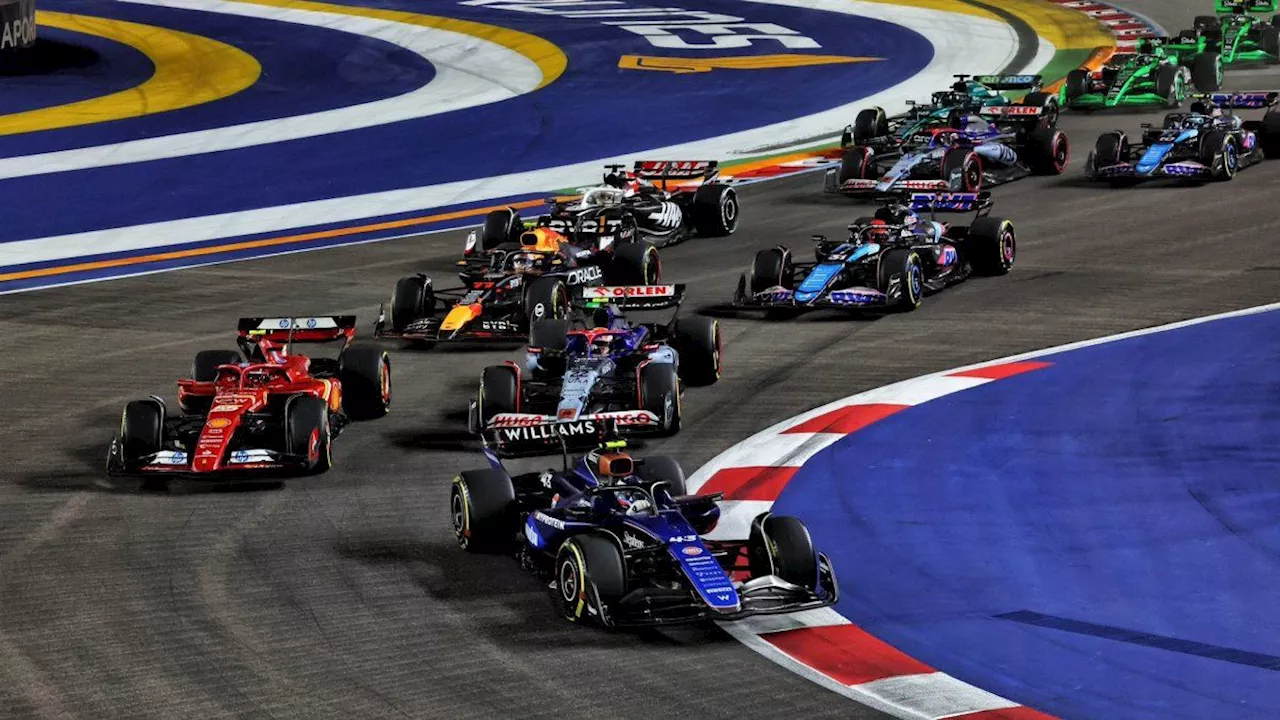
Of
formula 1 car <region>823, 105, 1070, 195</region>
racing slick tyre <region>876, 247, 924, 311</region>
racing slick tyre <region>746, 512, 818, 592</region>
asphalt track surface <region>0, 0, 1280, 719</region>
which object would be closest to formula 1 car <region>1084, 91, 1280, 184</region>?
formula 1 car <region>823, 105, 1070, 195</region>

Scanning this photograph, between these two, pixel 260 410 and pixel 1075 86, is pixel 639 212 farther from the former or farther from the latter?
pixel 1075 86

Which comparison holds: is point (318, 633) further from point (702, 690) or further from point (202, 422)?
point (202, 422)

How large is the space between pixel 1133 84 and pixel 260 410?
24807mm

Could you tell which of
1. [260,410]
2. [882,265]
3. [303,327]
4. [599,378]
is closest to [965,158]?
[882,265]

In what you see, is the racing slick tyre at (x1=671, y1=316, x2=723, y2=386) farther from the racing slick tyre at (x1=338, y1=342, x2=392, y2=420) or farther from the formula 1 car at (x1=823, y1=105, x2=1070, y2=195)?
the formula 1 car at (x1=823, y1=105, x2=1070, y2=195)

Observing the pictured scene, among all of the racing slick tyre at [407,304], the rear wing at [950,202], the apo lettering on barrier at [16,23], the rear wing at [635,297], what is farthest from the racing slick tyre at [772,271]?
the apo lettering on barrier at [16,23]

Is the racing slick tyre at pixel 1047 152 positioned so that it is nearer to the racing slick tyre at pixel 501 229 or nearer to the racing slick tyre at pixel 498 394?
the racing slick tyre at pixel 501 229

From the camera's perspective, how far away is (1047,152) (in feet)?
104

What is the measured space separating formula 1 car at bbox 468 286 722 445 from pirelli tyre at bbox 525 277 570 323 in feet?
6.83

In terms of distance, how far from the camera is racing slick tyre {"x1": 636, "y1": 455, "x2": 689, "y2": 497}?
14575 millimetres

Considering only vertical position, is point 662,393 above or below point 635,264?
below

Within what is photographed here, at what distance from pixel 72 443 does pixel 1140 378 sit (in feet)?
34.4

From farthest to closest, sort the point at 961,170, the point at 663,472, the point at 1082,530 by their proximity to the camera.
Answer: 1. the point at 961,170
2. the point at 1082,530
3. the point at 663,472

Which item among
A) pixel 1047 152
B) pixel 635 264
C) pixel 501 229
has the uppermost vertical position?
pixel 1047 152
